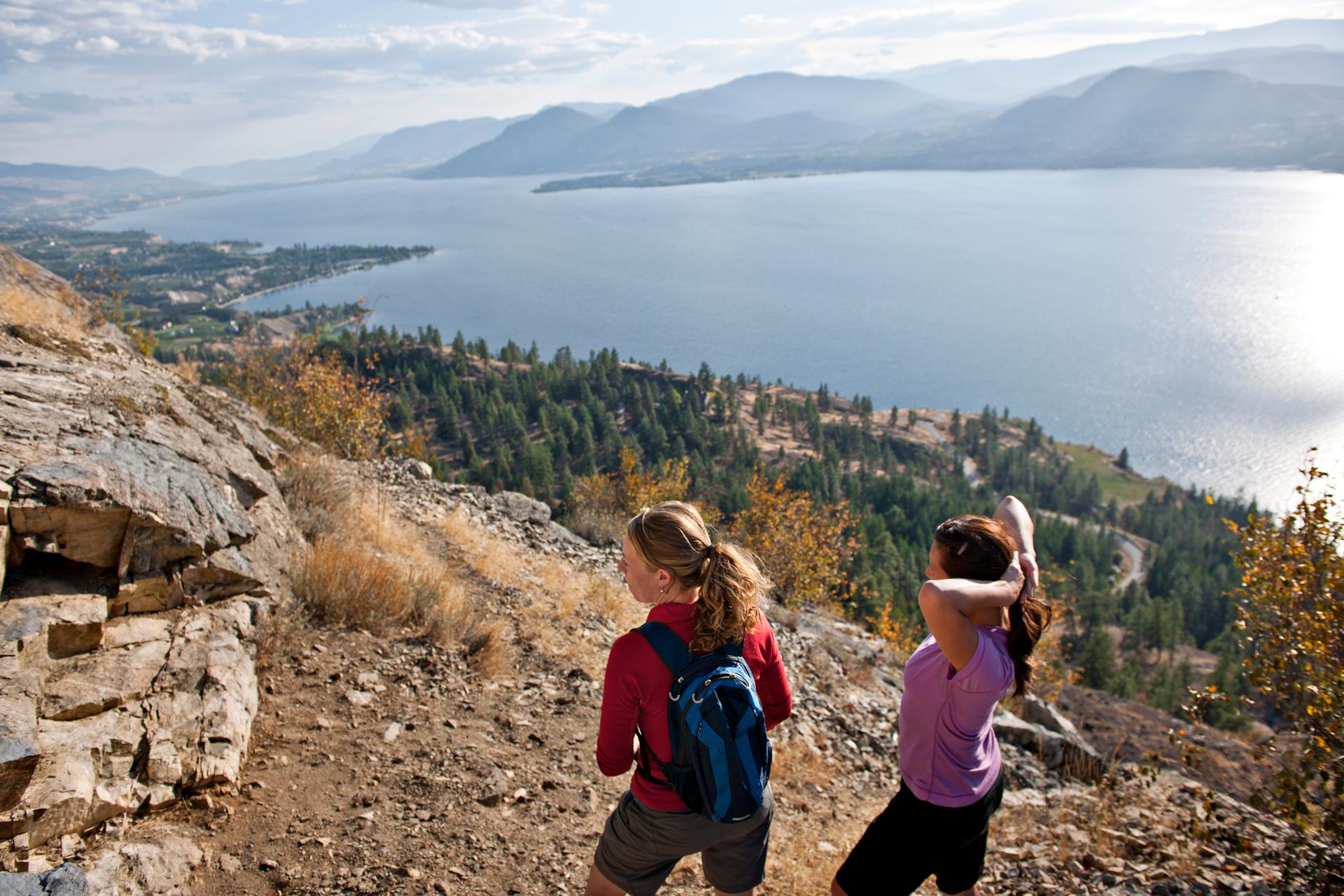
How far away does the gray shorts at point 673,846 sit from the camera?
251 cm

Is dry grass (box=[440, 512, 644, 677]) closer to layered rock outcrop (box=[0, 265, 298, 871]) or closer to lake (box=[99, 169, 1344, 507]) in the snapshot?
layered rock outcrop (box=[0, 265, 298, 871])

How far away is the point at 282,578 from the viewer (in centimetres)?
558

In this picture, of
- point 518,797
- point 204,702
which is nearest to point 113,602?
point 204,702

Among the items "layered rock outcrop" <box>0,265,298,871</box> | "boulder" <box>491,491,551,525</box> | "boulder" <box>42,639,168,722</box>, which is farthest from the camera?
"boulder" <box>491,491,551,525</box>

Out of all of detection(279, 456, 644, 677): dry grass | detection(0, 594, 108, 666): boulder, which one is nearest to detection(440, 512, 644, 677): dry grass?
detection(279, 456, 644, 677): dry grass

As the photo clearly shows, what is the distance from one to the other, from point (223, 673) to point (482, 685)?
6.03 ft

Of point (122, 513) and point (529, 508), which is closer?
point (122, 513)

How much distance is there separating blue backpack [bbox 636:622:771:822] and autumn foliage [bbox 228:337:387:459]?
1032 centimetres

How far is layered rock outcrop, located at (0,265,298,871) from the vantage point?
10.7 ft

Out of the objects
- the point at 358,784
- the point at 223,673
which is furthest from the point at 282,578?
the point at 358,784

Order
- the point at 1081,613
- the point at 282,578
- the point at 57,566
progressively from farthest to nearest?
the point at 1081,613 → the point at 282,578 → the point at 57,566

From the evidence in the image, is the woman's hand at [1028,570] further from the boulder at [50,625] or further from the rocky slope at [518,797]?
the boulder at [50,625]

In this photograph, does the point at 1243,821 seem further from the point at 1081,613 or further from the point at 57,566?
the point at 1081,613

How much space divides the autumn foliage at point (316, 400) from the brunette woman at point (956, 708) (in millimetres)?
10370
